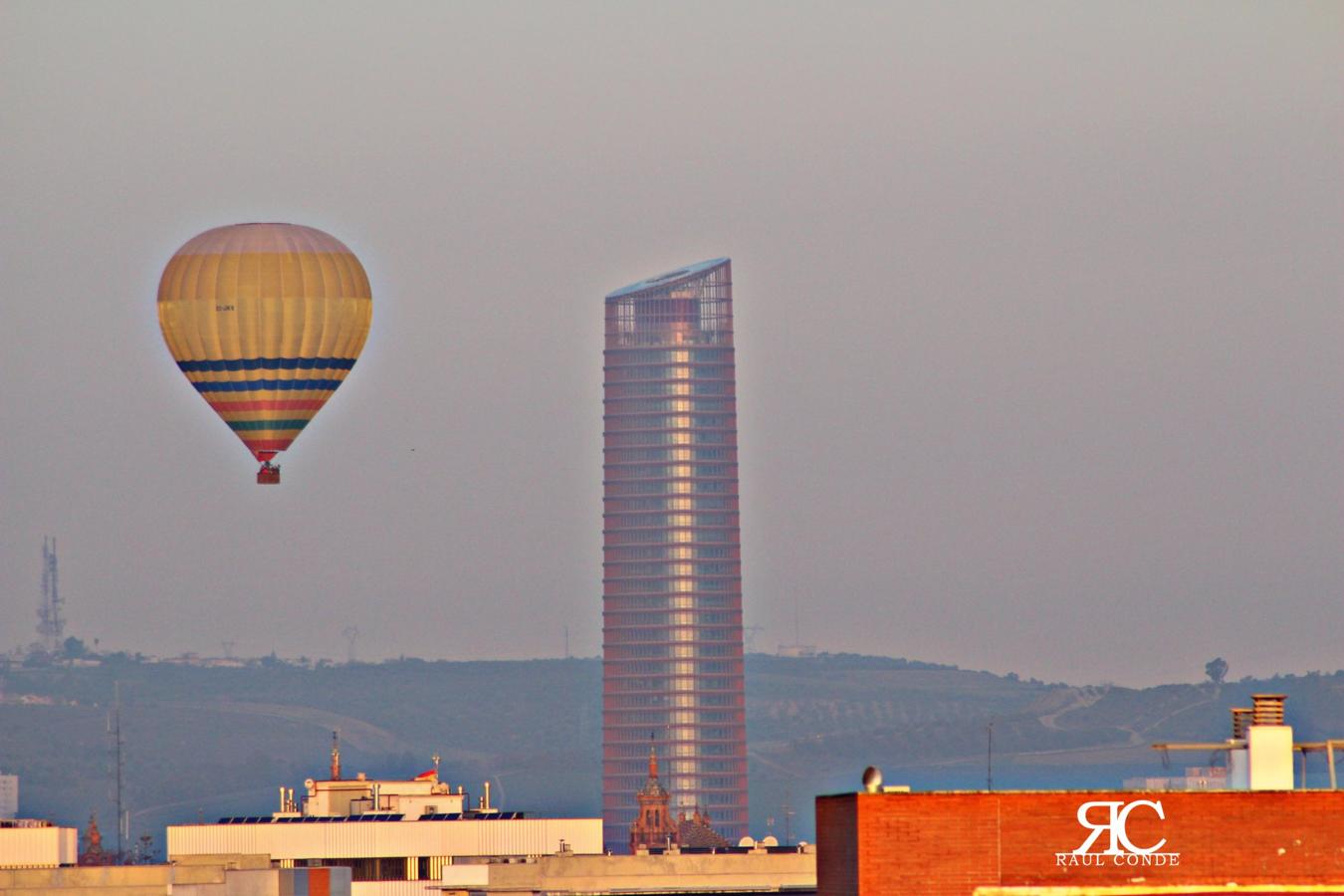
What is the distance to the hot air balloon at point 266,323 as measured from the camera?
587 ft

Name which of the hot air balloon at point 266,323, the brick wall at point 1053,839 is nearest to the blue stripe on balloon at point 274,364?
the hot air balloon at point 266,323

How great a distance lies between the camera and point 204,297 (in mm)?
184250

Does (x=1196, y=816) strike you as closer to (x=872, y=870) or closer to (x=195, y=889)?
(x=872, y=870)

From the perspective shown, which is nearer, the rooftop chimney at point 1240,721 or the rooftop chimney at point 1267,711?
the rooftop chimney at point 1267,711

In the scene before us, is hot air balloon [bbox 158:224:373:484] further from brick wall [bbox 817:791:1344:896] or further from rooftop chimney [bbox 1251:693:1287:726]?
brick wall [bbox 817:791:1344:896]

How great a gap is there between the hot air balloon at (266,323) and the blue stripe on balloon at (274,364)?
0.17ft

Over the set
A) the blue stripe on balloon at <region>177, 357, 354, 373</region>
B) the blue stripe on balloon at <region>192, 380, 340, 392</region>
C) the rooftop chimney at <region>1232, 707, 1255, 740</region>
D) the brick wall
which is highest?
the blue stripe on balloon at <region>177, 357, 354, 373</region>

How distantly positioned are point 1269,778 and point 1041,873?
7306 millimetres

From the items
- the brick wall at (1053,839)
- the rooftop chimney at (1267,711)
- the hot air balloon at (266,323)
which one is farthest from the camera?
the hot air balloon at (266,323)

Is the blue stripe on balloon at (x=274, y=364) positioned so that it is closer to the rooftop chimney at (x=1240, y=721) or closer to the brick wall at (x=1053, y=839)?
the rooftop chimney at (x=1240, y=721)

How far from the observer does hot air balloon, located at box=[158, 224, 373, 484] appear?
587 feet

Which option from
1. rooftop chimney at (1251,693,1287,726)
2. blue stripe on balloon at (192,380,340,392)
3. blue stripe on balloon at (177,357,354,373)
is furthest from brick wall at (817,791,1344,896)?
blue stripe on balloon at (177,357,354,373)

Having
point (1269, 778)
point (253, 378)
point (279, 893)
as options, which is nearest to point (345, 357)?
point (253, 378)

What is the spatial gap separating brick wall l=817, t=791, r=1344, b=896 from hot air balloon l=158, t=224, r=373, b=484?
4269 inches
